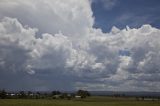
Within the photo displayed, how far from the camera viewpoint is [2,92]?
195 metres
